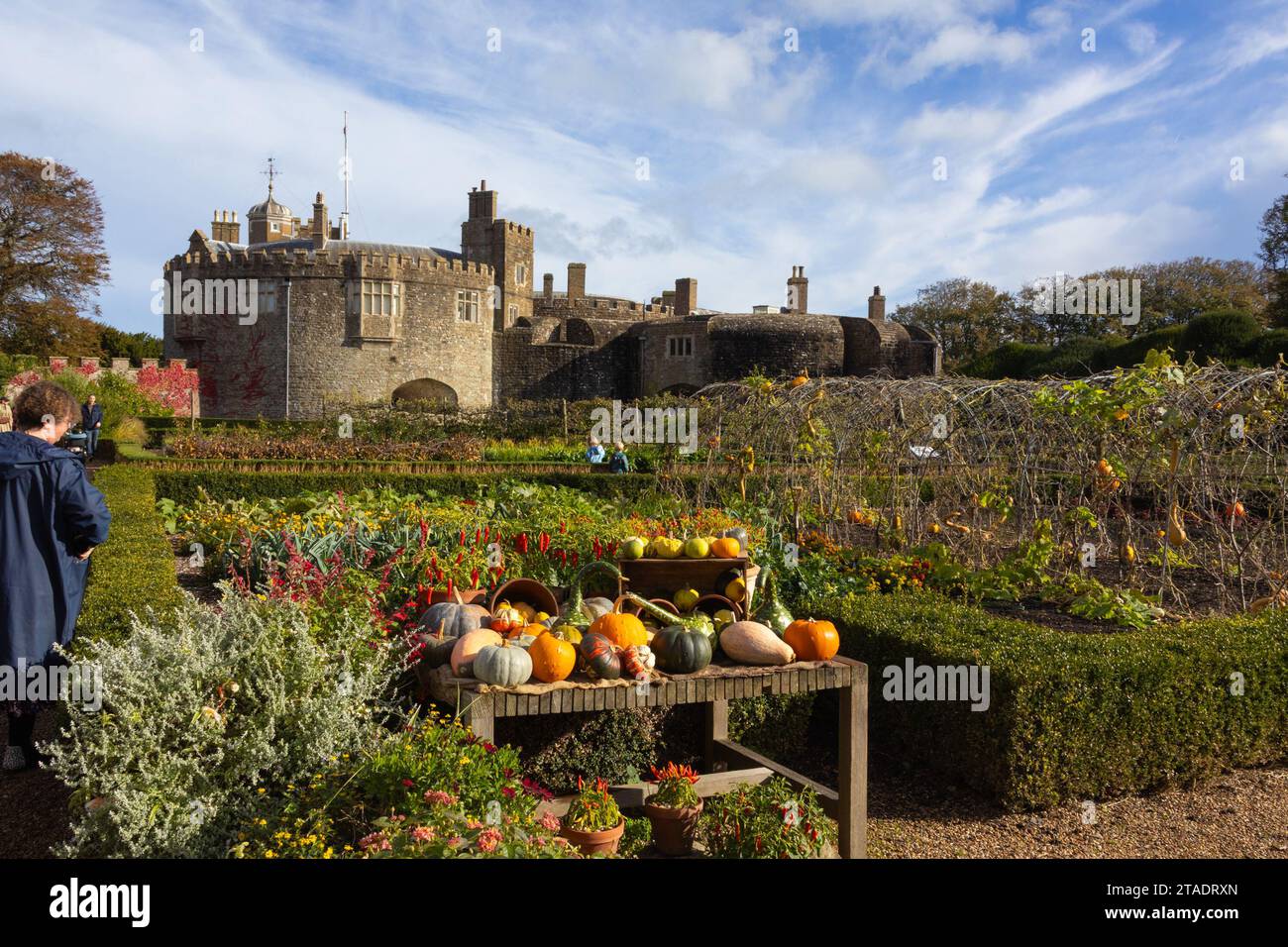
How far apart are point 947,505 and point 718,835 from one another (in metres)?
7.41

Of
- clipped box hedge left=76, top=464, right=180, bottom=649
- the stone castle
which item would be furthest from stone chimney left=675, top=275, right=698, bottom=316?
clipped box hedge left=76, top=464, right=180, bottom=649

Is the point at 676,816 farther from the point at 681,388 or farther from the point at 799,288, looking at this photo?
the point at 799,288

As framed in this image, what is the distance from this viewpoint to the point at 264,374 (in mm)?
29547

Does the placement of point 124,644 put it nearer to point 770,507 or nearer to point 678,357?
point 770,507

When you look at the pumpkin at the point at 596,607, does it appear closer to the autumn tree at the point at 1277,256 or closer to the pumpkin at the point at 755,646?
the pumpkin at the point at 755,646

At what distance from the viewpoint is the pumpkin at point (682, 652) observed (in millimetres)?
3670

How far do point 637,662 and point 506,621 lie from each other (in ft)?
2.05

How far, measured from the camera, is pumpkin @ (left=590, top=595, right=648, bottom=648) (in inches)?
151

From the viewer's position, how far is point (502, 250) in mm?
39469

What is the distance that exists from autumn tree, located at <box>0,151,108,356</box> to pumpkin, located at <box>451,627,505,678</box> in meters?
32.0

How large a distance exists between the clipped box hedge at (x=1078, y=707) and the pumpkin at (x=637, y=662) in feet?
6.28

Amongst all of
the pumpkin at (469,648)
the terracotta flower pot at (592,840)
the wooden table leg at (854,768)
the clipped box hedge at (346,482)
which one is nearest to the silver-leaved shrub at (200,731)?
the pumpkin at (469,648)

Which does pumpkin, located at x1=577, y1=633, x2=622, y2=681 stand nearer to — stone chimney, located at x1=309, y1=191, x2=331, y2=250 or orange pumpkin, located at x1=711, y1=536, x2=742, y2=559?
orange pumpkin, located at x1=711, y1=536, x2=742, y2=559
